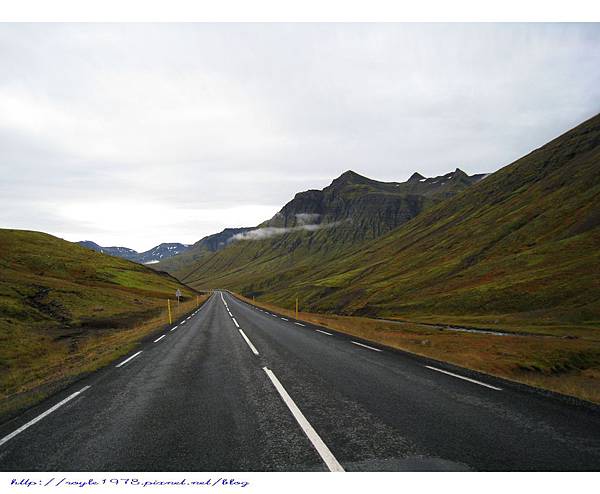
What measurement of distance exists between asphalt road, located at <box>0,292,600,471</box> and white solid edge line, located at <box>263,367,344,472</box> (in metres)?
0.02

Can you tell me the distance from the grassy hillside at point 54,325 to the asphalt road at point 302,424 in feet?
8.13

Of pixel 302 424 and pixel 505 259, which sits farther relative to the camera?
pixel 505 259

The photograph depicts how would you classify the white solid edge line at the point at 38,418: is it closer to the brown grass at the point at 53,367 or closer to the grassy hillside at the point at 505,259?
the brown grass at the point at 53,367

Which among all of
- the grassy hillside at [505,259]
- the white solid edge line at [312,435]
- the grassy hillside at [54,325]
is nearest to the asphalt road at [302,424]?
the white solid edge line at [312,435]

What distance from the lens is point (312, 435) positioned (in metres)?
5.46

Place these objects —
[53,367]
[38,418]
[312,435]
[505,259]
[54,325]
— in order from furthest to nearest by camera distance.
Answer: [505,259]
[54,325]
[53,367]
[38,418]
[312,435]

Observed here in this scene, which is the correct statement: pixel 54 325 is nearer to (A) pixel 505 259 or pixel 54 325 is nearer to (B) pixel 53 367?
(B) pixel 53 367

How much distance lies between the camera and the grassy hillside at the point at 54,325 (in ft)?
42.6

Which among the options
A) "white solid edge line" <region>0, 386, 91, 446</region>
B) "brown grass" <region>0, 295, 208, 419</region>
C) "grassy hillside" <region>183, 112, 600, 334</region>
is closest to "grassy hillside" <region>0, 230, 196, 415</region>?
Result: "brown grass" <region>0, 295, 208, 419</region>

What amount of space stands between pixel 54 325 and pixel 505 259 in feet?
249

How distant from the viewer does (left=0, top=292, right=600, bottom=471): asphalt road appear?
4719mm

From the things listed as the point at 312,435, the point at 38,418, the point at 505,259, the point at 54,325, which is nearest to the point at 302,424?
the point at 312,435

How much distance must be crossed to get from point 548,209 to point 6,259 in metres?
117
